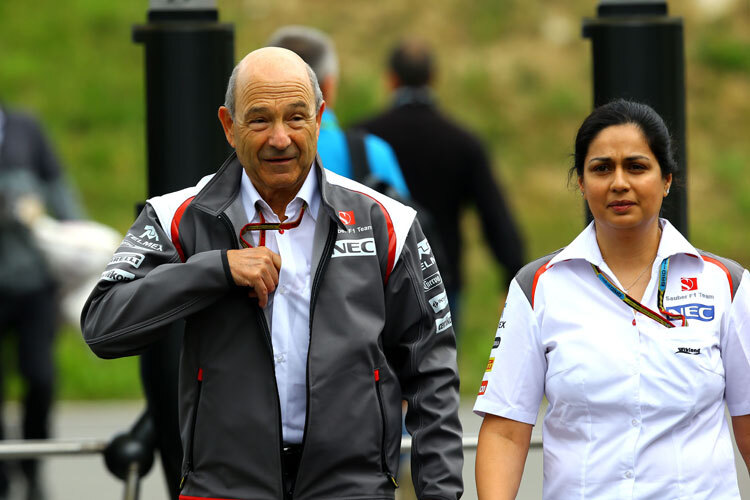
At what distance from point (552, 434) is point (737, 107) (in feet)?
45.8

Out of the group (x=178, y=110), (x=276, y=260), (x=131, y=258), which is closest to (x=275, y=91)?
(x=276, y=260)

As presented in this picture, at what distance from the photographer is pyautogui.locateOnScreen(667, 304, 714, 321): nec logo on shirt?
3232mm

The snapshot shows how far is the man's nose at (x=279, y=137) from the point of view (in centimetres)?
330

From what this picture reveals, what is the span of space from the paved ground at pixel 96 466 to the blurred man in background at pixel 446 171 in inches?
38.6

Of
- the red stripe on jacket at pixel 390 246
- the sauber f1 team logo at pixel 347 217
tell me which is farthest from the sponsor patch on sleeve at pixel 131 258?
the red stripe on jacket at pixel 390 246

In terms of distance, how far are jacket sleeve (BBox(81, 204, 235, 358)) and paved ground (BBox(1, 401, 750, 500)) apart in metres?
1.48

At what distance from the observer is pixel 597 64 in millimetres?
4531

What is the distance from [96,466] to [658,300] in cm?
556

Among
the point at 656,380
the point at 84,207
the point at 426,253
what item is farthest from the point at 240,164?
the point at 84,207

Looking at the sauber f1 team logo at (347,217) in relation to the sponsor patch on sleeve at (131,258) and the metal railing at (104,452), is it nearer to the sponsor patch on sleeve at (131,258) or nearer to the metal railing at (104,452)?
the sponsor patch on sleeve at (131,258)

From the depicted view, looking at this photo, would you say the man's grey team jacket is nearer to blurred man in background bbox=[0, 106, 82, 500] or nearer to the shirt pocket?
the shirt pocket

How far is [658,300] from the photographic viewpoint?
128 inches

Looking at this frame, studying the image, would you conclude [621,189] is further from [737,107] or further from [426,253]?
[737,107]

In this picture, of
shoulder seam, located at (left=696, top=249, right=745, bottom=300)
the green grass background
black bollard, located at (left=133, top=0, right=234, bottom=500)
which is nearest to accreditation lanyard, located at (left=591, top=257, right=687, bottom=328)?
shoulder seam, located at (left=696, top=249, right=745, bottom=300)
